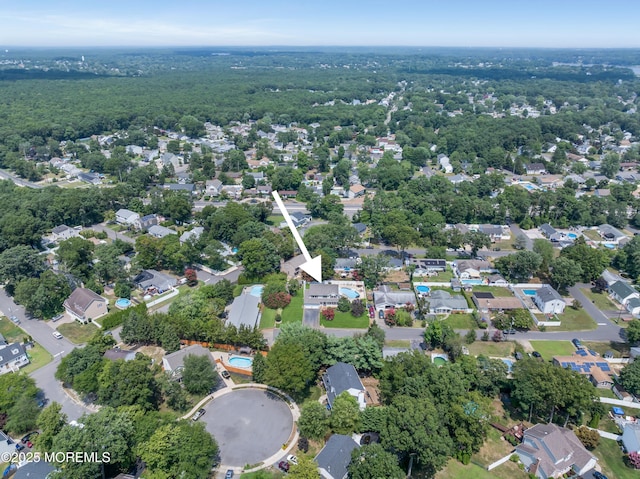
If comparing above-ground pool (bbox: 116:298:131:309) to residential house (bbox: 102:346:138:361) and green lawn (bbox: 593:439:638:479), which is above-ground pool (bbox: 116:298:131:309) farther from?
green lawn (bbox: 593:439:638:479)

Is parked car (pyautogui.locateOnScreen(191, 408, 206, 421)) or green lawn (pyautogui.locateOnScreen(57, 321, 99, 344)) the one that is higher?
parked car (pyautogui.locateOnScreen(191, 408, 206, 421))

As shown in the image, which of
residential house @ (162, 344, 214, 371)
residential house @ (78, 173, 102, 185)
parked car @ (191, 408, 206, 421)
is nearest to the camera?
parked car @ (191, 408, 206, 421)

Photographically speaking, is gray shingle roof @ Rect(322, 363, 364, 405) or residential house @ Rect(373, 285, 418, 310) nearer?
gray shingle roof @ Rect(322, 363, 364, 405)

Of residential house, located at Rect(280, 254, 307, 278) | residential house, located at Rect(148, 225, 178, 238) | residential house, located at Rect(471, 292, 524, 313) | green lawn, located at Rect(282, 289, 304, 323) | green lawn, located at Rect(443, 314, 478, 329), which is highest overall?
residential house, located at Rect(148, 225, 178, 238)

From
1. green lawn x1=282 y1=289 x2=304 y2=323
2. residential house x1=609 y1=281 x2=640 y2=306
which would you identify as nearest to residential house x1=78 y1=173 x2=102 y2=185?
green lawn x1=282 y1=289 x2=304 y2=323

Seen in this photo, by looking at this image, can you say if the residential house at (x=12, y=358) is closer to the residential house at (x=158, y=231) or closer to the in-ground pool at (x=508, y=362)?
the residential house at (x=158, y=231)

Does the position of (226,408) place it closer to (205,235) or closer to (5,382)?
(5,382)

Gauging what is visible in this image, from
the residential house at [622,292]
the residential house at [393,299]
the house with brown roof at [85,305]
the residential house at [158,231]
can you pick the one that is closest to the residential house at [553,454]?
the residential house at [393,299]
